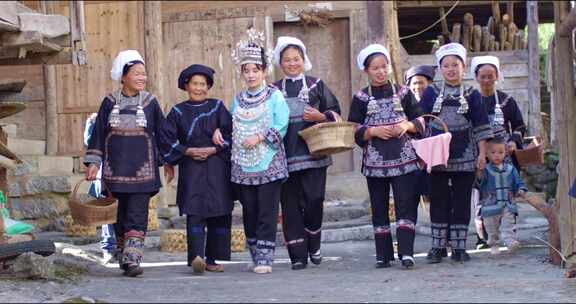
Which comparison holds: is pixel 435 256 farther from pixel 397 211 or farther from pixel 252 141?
pixel 252 141

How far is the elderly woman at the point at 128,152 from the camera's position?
26.0 ft

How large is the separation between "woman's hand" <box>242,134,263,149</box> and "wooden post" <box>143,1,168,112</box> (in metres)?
5.73

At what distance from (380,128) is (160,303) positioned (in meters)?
2.78

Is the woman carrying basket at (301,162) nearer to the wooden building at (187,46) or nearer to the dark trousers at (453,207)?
the dark trousers at (453,207)

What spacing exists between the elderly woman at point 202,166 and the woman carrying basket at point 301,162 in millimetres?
492

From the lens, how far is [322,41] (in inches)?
564

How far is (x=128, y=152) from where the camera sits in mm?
7973

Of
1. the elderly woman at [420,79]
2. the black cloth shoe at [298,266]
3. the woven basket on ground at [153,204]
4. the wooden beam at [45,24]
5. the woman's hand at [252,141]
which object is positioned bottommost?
the black cloth shoe at [298,266]

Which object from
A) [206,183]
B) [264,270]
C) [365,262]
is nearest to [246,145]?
[206,183]

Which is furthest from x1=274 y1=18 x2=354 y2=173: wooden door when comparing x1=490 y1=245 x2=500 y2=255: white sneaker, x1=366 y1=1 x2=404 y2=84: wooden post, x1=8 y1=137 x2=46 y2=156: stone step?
x1=490 y1=245 x2=500 y2=255: white sneaker

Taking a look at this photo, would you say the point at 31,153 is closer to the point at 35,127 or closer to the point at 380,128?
the point at 35,127

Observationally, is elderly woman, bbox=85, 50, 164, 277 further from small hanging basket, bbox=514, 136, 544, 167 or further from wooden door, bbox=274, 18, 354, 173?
wooden door, bbox=274, 18, 354, 173

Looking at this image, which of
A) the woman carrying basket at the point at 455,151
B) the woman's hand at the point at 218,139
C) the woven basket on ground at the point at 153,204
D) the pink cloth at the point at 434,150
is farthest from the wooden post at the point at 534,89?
the woman's hand at the point at 218,139

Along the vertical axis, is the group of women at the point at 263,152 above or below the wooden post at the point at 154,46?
below
